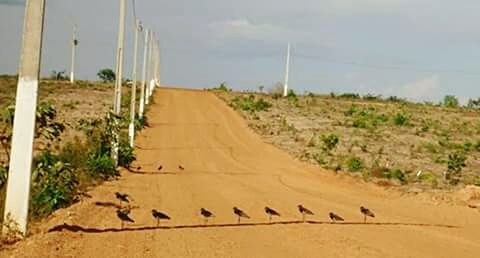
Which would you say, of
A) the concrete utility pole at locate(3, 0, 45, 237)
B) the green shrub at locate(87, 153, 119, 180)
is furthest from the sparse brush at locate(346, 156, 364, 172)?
the concrete utility pole at locate(3, 0, 45, 237)

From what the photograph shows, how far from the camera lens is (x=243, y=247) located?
9727mm

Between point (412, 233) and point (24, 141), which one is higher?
point (24, 141)

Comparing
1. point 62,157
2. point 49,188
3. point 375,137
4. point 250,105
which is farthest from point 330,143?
point 250,105

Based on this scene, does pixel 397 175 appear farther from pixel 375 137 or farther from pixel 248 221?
pixel 375 137

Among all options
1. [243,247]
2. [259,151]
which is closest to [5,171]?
[243,247]

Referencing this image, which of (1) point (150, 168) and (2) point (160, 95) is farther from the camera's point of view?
(2) point (160, 95)

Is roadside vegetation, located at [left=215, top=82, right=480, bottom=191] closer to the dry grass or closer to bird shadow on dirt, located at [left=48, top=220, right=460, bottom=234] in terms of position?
the dry grass

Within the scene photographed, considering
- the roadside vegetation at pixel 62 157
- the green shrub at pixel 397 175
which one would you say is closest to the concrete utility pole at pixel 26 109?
the roadside vegetation at pixel 62 157

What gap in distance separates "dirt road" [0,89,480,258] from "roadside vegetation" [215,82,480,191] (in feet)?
5.31

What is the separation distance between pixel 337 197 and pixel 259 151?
470 inches

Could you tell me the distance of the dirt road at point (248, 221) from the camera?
9.53m

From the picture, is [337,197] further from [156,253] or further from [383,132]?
[383,132]

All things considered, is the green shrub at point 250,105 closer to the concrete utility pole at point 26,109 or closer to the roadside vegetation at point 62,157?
the roadside vegetation at point 62,157

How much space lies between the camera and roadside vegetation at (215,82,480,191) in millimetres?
21453
